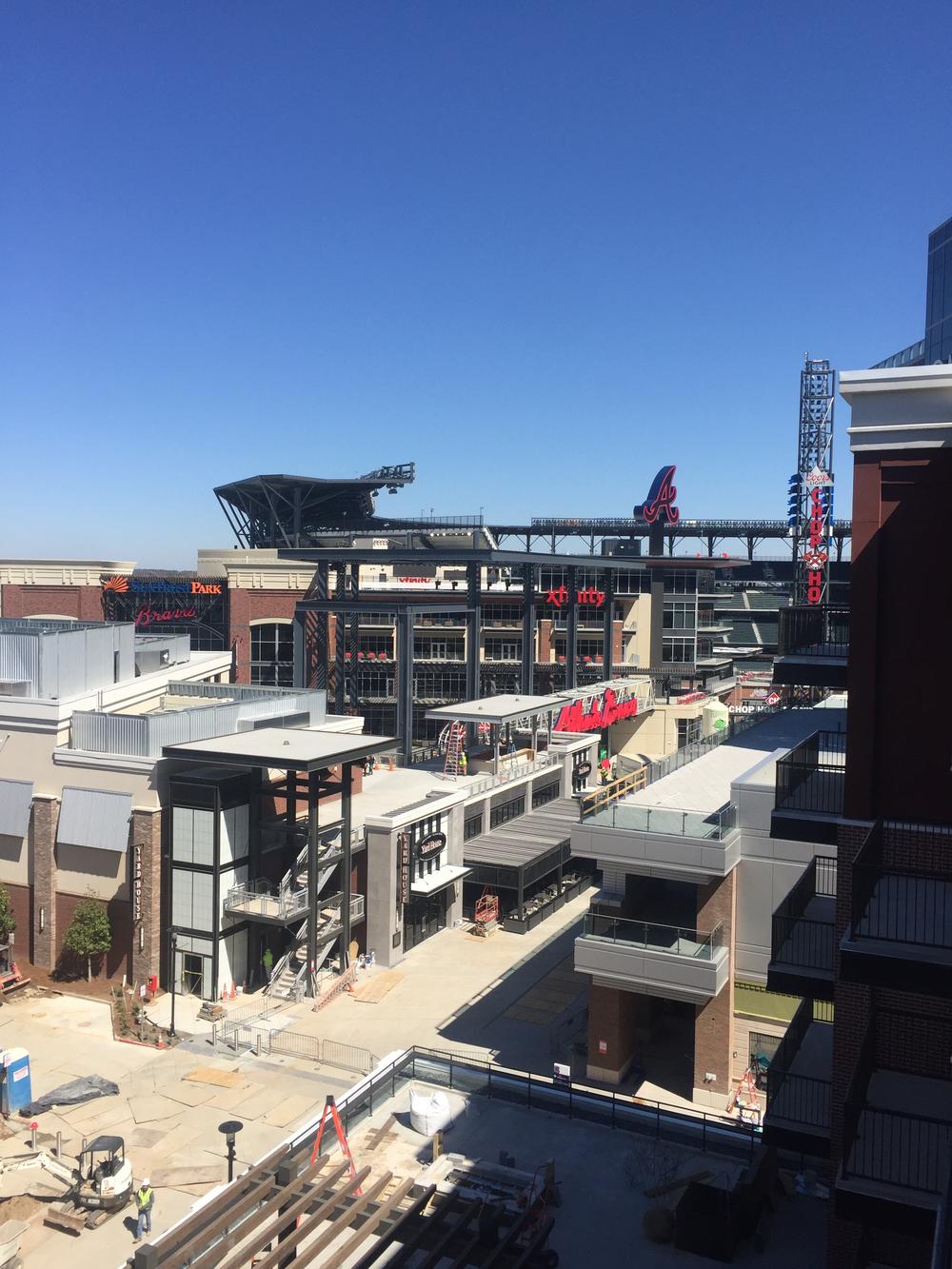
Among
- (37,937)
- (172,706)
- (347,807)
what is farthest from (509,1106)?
(172,706)

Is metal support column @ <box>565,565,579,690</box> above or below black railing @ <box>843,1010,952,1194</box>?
above

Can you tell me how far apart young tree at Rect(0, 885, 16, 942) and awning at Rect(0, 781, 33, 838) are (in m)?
2.21

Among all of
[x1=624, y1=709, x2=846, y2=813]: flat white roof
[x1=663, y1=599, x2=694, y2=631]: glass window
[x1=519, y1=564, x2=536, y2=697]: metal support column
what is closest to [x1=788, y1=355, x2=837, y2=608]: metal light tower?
[x1=663, y1=599, x2=694, y2=631]: glass window

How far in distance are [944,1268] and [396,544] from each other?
4357 inches

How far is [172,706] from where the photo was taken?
151ft

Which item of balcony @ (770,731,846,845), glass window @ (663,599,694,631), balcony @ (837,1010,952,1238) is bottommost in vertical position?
balcony @ (837,1010,952,1238)

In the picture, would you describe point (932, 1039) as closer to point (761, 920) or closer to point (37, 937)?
point (761, 920)

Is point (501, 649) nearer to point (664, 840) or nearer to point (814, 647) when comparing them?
point (664, 840)

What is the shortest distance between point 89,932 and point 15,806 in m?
6.09

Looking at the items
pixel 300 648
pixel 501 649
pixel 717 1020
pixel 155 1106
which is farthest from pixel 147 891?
pixel 501 649

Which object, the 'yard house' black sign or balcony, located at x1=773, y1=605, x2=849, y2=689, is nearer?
balcony, located at x1=773, y1=605, x2=849, y2=689


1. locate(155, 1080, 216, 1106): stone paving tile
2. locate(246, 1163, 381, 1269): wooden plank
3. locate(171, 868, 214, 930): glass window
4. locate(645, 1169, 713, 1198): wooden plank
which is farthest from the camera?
locate(171, 868, 214, 930): glass window

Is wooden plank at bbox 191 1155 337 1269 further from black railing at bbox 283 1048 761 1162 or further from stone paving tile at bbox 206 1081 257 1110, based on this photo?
stone paving tile at bbox 206 1081 257 1110

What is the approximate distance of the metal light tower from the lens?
89688 mm
